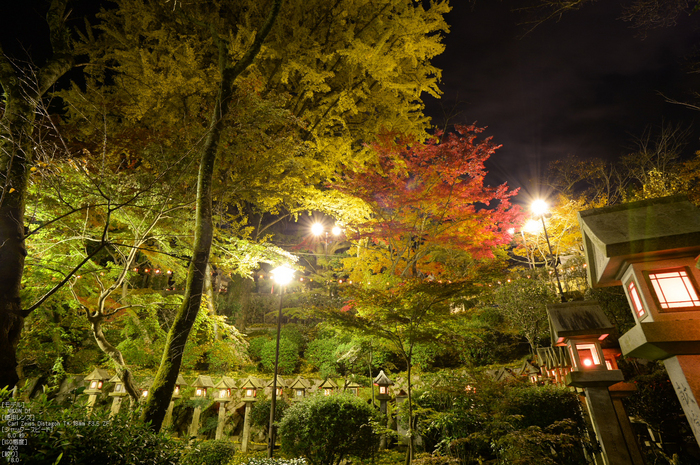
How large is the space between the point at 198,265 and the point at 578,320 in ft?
27.4

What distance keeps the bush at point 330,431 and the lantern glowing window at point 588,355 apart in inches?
198

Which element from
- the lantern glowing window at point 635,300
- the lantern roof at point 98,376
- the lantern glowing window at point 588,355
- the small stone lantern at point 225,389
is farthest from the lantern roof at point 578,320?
the lantern roof at point 98,376

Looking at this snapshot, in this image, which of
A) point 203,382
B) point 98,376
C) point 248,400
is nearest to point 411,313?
point 248,400

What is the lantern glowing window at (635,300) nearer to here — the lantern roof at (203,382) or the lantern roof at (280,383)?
the lantern roof at (280,383)

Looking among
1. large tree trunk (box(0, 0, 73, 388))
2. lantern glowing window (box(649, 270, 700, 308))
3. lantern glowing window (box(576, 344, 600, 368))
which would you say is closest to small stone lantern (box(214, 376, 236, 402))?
large tree trunk (box(0, 0, 73, 388))

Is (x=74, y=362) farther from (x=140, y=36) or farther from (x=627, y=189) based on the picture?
(x=627, y=189)

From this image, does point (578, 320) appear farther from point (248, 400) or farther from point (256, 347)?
point (256, 347)

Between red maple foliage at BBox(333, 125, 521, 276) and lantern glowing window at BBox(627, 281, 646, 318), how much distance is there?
686 centimetres

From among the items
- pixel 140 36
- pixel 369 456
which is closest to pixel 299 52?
pixel 140 36

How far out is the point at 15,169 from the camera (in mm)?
5262

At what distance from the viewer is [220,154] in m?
10.6

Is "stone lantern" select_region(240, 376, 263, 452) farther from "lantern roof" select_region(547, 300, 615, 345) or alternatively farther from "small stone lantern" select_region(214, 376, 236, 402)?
"lantern roof" select_region(547, 300, 615, 345)

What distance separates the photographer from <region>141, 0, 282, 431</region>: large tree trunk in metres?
5.29

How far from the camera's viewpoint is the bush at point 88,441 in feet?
8.66
